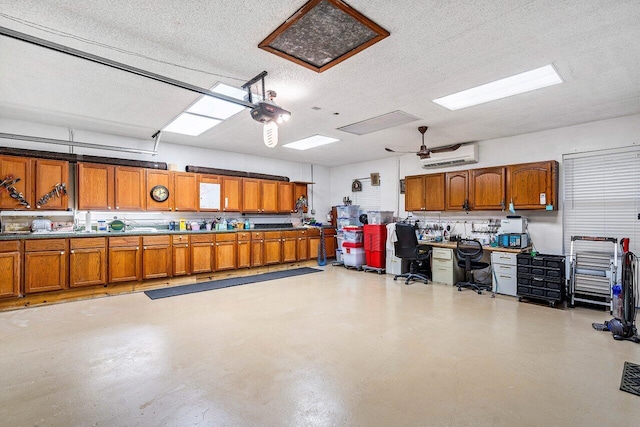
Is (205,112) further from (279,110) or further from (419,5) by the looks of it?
(419,5)

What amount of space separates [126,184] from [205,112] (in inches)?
93.6

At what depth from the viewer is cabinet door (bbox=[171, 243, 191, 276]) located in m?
5.94

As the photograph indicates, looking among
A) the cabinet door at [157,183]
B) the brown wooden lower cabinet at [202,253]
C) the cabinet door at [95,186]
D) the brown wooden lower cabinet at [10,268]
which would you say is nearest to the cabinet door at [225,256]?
the brown wooden lower cabinet at [202,253]

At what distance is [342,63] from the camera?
3.01 meters

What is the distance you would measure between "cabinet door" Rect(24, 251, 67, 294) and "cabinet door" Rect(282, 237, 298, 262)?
4.20m

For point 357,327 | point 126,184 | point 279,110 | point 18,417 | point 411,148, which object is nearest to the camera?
point 18,417

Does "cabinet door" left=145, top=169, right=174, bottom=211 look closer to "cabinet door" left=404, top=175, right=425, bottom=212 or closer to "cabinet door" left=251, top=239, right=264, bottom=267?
"cabinet door" left=251, top=239, right=264, bottom=267

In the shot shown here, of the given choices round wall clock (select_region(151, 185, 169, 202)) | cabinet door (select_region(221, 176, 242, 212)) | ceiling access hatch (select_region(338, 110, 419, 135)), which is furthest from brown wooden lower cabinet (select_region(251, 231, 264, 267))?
ceiling access hatch (select_region(338, 110, 419, 135))

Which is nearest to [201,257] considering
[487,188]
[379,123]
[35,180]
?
[35,180]

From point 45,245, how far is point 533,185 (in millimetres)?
7891

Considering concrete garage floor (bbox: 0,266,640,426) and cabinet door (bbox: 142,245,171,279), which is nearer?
concrete garage floor (bbox: 0,266,640,426)

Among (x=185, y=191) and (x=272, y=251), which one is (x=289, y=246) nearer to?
(x=272, y=251)

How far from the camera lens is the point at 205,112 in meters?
4.61

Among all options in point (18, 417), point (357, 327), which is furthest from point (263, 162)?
point (18, 417)
